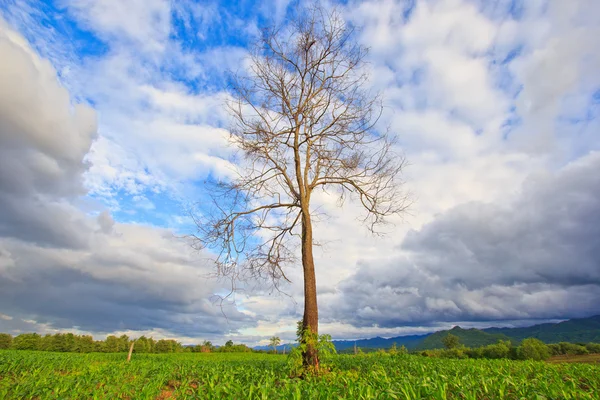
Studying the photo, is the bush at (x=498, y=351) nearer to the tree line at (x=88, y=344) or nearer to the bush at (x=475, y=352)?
the bush at (x=475, y=352)

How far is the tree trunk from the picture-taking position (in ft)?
32.9

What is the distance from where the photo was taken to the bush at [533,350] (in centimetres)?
3847

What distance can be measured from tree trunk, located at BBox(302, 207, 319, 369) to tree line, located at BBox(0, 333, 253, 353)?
45892 millimetres

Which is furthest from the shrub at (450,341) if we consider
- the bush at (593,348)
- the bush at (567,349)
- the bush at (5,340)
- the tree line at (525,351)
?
the bush at (5,340)

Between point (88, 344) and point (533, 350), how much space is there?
2729 inches

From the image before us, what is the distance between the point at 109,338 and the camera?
2516 inches

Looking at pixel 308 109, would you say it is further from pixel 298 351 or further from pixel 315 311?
pixel 298 351

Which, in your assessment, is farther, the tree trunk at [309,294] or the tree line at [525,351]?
the tree line at [525,351]

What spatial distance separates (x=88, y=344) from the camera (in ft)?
191

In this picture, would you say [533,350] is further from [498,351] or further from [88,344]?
[88,344]

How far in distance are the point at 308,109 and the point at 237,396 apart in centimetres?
1067

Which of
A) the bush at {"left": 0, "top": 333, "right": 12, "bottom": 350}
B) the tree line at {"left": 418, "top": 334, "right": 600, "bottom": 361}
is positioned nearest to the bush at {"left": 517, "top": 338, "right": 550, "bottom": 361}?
the tree line at {"left": 418, "top": 334, "right": 600, "bottom": 361}

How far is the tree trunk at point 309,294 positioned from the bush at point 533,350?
40.2m

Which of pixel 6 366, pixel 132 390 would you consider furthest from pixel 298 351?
pixel 6 366
